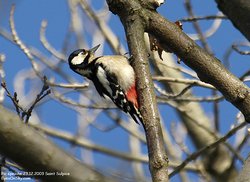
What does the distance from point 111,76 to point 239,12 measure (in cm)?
164

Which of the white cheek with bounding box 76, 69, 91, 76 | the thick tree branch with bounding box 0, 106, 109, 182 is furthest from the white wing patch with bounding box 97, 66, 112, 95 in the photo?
the thick tree branch with bounding box 0, 106, 109, 182

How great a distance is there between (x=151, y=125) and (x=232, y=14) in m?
1.06

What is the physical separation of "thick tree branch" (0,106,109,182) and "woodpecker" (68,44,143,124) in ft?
9.05

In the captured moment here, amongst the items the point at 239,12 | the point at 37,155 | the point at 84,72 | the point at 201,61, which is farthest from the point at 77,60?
the point at 37,155

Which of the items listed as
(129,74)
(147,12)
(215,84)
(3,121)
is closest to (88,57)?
(129,74)

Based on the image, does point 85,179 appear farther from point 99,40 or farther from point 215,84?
point 99,40

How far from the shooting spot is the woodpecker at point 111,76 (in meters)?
4.28

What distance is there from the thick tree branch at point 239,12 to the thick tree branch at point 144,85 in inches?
22.5

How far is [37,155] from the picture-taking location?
1.29 meters

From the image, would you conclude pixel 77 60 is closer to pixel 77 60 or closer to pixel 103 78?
pixel 77 60

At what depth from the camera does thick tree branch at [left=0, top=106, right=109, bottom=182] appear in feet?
4.12

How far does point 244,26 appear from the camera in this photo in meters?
3.19

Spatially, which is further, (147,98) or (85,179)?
(147,98)

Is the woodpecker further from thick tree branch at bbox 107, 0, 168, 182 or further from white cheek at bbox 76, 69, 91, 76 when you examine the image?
thick tree branch at bbox 107, 0, 168, 182
